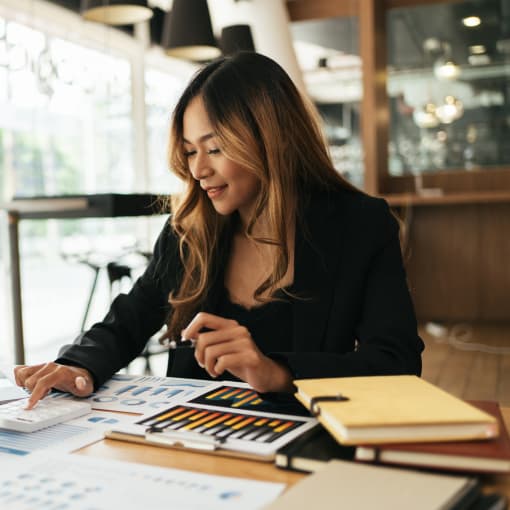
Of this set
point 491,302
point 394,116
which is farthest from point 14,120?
point 491,302

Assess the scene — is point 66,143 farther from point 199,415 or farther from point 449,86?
point 199,415

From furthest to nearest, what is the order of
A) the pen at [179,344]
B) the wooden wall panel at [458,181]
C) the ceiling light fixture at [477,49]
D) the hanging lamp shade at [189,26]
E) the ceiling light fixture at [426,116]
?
the ceiling light fixture at [426,116] < the ceiling light fixture at [477,49] < the wooden wall panel at [458,181] < the hanging lamp shade at [189,26] < the pen at [179,344]

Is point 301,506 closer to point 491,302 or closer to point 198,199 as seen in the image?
point 198,199

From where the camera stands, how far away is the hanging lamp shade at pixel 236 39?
10.7ft

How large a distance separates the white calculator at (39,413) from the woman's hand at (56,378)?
0.04 m

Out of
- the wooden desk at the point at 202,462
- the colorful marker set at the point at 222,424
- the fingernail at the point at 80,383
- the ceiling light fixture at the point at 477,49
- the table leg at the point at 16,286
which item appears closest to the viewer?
the wooden desk at the point at 202,462

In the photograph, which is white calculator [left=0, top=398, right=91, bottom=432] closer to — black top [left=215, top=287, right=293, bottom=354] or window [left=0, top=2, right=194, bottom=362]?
black top [left=215, top=287, right=293, bottom=354]

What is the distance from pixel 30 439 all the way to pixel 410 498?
49 centimetres

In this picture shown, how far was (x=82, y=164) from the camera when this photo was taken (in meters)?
5.00

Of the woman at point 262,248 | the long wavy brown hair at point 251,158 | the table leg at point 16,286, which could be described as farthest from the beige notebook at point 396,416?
the table leg at point 16,286

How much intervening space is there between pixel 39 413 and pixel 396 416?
1.63 feet

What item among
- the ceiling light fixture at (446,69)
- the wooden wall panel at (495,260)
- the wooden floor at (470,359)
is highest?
the ceiling light fixture at (446,69)

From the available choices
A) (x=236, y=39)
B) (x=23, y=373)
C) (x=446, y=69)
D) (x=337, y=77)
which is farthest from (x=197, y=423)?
(x=337, y=77)

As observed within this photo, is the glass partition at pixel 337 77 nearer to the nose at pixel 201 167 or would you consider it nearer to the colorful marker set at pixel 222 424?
the nose at pixel 201 167
